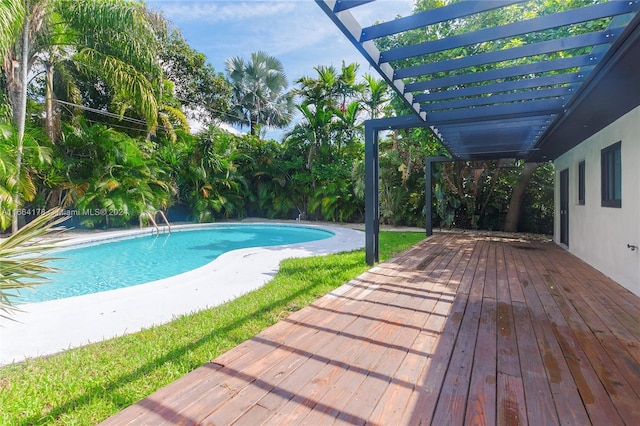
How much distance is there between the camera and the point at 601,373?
211cm

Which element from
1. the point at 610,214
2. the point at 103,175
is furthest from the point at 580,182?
the point at 103,175

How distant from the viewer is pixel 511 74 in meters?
3.71

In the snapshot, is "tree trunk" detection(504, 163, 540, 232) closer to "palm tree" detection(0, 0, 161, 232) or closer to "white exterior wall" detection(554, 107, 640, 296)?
"white exterior wall" detection(554, 107, 640, 296)

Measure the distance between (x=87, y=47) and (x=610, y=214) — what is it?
12.9 metres

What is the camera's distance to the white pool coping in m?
2.84

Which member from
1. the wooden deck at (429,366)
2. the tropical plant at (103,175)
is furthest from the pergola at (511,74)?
the tropical plant at (103,175)

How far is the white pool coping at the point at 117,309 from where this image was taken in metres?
2.84

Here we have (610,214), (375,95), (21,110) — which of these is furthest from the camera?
(375,95)

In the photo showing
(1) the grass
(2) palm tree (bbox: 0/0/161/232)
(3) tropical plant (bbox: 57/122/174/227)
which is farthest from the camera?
(3) tropical plant (bbox: 57/122/174/227)

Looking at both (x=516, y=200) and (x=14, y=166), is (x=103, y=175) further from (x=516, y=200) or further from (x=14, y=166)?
(x=516, y=200)

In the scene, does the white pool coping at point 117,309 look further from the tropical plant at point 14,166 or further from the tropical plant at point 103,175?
the tropical plant at point 103,175

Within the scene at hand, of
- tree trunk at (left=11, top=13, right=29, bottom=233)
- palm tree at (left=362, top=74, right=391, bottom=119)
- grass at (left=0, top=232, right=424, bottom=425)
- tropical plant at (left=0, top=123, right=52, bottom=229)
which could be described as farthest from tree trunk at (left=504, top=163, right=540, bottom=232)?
tree trunk at (left=11, top=13, right=29, bottom=233)

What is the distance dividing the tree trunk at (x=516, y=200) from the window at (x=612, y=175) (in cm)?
536

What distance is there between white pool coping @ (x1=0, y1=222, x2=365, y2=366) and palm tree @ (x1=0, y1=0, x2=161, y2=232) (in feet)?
20.9
